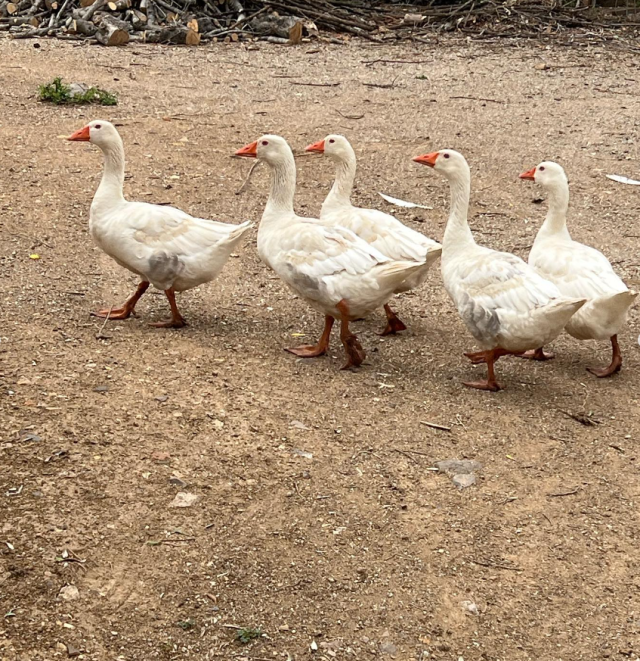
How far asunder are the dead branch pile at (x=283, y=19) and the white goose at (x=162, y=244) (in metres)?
8.46

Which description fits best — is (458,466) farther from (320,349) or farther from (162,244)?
(162,244)

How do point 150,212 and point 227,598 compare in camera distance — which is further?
point 150,212

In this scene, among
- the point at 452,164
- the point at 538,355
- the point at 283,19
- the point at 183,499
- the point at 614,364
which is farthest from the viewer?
the point at 283,19

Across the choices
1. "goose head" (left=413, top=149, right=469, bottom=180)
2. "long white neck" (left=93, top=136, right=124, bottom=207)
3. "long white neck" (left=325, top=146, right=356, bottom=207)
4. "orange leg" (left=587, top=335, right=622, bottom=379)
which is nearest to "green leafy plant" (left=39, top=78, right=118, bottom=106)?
"long white neck" (left=93, top=136, right=124, bottom=207)

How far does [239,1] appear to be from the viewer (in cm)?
1514

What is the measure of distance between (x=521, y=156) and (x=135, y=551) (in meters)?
7.09

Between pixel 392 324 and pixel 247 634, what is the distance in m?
3.13

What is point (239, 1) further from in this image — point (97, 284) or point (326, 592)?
point (326, 592)

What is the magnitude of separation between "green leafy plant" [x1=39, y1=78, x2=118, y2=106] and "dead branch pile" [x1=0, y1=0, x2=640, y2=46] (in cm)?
337

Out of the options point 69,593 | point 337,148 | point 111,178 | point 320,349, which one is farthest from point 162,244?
point 69,593

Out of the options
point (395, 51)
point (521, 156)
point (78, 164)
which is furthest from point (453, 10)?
point (78, 164)

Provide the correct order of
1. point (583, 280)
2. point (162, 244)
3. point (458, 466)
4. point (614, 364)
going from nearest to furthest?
point (458, 466) → point (583, 280) → point (614, 364) → point (162, 244)

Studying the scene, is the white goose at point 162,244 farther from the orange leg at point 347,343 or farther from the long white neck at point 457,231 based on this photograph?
the long white neck at point 457,231

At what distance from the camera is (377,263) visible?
546 cm
